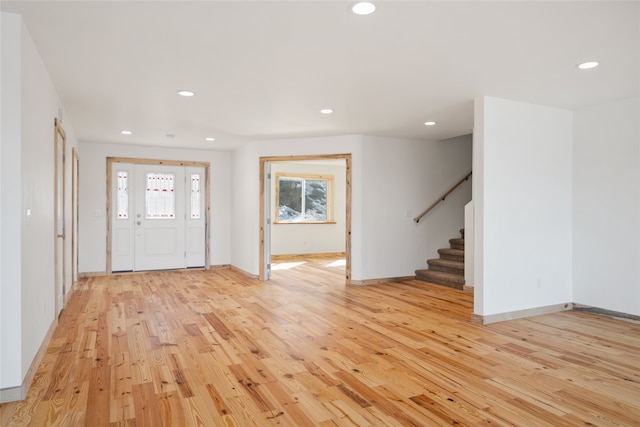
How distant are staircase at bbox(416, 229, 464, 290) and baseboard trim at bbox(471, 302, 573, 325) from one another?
1552 mm

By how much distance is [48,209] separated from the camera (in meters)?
3.65

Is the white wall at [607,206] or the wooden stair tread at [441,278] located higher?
the white wall at [607,206]

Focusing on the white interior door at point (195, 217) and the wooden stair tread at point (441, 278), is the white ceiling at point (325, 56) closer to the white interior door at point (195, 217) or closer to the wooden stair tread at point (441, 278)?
the wooden stair tread at point (441, 278)

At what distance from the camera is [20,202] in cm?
261

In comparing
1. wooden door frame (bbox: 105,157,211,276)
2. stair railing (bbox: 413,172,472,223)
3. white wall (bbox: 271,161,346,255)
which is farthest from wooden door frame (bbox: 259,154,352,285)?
white wall (bbox: 271,161,346,255)

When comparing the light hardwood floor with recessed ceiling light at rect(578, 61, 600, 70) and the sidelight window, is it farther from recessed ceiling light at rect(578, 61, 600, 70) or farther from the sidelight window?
the sidelight window

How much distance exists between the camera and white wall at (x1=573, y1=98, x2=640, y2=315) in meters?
4.53

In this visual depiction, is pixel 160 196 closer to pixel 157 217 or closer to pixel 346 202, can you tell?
pixel 157 217

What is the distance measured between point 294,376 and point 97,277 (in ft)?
19.0

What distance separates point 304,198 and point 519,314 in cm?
724

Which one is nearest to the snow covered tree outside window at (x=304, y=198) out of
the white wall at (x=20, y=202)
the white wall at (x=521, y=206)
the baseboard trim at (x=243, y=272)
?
the baseboard trim at (x=243, y=272)

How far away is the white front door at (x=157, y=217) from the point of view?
773 centimetres

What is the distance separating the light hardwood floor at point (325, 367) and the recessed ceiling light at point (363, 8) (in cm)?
242

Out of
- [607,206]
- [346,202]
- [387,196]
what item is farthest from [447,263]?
[607,206]
